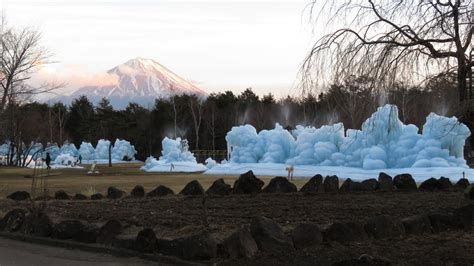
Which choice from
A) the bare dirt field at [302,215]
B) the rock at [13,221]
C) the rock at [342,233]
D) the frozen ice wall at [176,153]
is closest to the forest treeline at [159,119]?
the frozen ice wall at [176,153]

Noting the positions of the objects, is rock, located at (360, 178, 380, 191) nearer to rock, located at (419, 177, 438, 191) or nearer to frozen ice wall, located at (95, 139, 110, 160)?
Answer: rock, located at (419, 177, 438, 191)

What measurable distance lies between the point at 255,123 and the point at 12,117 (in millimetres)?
40886

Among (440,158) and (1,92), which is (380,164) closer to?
(440,158)

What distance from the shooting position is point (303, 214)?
34.3 feet

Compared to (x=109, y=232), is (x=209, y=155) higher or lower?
higher

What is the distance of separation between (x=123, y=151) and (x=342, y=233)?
3441 inches

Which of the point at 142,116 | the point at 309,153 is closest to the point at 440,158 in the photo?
the point at 309,153

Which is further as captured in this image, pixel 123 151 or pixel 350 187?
pixel 123 151

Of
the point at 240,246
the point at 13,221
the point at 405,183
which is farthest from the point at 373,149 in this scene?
the point at 240,246

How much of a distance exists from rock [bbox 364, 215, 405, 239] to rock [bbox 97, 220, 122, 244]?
148 inches

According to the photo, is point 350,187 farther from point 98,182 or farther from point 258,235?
point 98,182

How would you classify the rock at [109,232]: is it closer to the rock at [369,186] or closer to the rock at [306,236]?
the rock at [306,236]

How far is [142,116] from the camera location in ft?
326

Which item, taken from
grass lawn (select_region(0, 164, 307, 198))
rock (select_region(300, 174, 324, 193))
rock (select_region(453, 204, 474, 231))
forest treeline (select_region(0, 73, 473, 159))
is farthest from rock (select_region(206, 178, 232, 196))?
forest treeline (select_region(0, 73, 473, 159))
